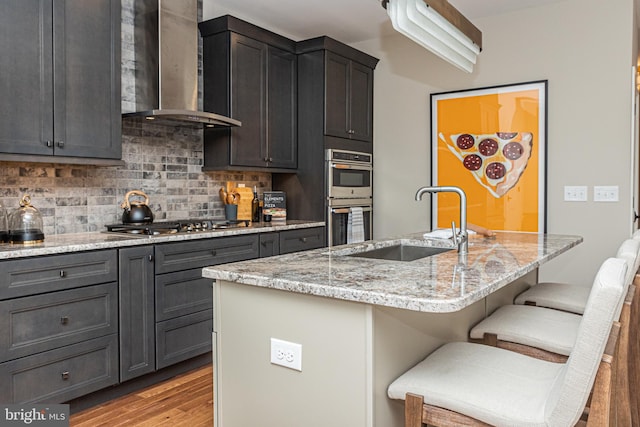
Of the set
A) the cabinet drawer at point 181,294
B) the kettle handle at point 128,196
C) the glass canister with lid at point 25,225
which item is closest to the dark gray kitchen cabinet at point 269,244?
the cabinet drawer at point 181,294

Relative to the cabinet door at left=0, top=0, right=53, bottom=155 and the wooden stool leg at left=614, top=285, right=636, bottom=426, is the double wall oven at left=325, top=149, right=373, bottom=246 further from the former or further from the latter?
the wooden stool leg at left=614, top=285, right=636, bottom=426

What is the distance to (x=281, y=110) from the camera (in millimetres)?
4359

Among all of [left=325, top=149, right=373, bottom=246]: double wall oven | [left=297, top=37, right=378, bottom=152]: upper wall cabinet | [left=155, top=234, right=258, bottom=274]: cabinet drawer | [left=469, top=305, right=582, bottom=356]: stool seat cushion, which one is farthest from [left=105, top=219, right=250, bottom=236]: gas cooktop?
[left=469, top=305, right=582, bottom=356]: stool seat cushion

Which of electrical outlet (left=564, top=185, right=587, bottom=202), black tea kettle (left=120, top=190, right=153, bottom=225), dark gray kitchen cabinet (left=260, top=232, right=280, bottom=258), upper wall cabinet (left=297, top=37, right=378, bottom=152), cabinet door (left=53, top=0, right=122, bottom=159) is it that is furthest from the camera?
upper wall cabinet (left=297, top=37, right=378, bottom=152)

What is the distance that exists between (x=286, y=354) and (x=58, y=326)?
4.97ft

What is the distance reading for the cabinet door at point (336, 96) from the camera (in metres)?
4.38

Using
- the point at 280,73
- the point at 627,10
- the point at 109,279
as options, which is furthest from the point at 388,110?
the point at 109,279

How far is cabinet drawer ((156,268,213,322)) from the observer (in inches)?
118

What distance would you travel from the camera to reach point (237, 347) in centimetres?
177

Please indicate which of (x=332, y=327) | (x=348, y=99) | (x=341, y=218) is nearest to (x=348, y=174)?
(x=341, y=218)

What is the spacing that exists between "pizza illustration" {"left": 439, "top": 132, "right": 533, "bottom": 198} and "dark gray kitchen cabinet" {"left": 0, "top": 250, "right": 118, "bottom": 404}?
3147 millimetres

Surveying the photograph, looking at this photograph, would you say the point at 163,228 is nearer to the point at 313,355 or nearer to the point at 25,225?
the point at 25,225

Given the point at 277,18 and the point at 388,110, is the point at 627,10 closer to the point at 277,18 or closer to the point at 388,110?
the point at 388,110

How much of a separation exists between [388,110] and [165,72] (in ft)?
7.69
